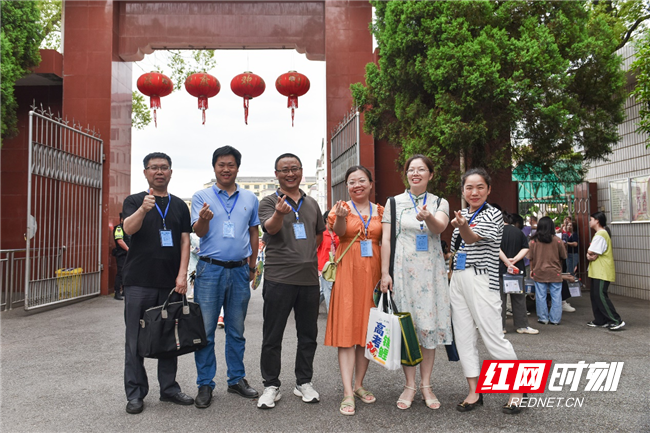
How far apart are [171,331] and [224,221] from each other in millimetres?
882

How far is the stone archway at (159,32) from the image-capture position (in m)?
9.64

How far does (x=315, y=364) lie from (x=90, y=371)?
82.2 inches

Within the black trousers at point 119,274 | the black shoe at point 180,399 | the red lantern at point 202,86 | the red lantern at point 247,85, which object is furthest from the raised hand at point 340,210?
the black trousers at point 119,274

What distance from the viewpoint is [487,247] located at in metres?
3.40

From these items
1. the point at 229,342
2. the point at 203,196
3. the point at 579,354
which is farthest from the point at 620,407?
the point at 203,196

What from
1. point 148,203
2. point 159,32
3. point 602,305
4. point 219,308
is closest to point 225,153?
point 148,203

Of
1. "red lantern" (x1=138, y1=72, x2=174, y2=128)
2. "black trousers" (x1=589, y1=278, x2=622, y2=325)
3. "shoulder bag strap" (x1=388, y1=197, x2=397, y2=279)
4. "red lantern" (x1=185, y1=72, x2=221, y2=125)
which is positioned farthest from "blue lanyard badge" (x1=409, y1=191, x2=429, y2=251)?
"red lantern" (x1=138, y1=72, x2=174, y2=128)

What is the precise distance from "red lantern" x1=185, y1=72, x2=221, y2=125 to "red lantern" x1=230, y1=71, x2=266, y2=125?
13.8 inches

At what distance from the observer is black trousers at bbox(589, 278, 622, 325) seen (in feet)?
20.5

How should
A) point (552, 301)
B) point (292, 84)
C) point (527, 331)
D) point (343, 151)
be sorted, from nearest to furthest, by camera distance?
point (527, 331), point (552, 301), point (343, 151), point (292, 84)

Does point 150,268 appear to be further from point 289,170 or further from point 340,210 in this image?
point 340,210

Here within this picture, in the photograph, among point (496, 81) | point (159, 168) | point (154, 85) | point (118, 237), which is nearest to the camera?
point (159, 168)

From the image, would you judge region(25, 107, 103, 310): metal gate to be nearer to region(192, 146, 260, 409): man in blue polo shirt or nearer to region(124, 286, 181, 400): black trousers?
region(124, 286, 181, 400): black trousers

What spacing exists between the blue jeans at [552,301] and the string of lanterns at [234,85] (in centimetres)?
517
